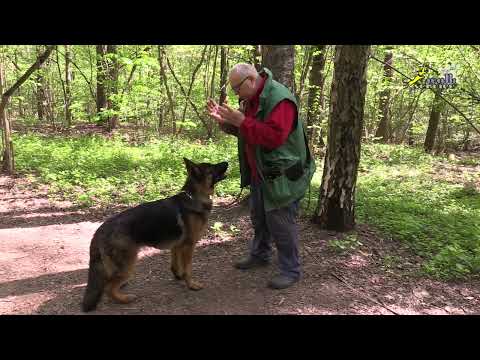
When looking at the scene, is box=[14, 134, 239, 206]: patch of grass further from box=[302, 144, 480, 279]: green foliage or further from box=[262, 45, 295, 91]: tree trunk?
box=[302, 144, 480, 279]: green foliage

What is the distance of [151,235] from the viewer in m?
4.11

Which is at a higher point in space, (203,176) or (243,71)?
(243,71)

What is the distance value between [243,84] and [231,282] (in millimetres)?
2431

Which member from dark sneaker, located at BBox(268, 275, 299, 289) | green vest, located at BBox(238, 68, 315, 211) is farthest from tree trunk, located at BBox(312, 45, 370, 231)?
dark sneaker, located at BBox(268, 275, 299, 289)

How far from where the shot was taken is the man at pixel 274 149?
3811 mm

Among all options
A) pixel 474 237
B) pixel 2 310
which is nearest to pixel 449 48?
pixel 474 237

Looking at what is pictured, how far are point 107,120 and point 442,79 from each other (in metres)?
13.6

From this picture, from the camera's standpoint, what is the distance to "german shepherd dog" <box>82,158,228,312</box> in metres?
3.92

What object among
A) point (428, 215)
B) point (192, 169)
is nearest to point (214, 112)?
point (192, 169)

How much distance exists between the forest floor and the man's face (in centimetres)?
231

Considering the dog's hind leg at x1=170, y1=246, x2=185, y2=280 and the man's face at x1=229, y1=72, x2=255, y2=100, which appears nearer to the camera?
the man's face at x1=229, y1=72, x2=255, y2=100

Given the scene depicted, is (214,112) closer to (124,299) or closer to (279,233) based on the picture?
(279,233)

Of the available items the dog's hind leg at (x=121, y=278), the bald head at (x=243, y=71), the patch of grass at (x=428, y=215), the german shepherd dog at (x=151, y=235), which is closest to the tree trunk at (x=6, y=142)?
the german shepherd dog at (x=151, y=235)

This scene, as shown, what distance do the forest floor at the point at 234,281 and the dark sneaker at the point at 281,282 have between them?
75mm
